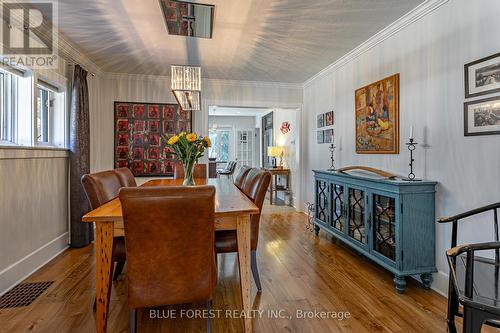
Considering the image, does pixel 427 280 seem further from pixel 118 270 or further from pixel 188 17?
pixel 188 17

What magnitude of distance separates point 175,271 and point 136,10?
2.31 m

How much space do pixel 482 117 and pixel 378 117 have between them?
113 cm

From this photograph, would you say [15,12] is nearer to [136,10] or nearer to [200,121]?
[136,10]

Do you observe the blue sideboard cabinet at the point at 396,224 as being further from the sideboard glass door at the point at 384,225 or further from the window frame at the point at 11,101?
the window frame at the point at 11,101

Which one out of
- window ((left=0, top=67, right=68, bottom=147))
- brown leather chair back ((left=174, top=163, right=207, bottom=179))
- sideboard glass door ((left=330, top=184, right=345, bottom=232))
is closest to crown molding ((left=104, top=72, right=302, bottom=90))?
window ((left=0, top=67, right=68, bottom=147))

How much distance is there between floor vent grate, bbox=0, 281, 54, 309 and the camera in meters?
2.09

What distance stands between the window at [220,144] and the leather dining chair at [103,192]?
25.4 ft

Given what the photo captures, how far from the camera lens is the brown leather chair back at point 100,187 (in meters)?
1.97

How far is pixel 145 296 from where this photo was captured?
1477 mm

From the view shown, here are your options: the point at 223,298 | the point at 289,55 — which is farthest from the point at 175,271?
the point at 289,55

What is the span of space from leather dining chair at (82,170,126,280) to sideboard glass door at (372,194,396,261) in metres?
2.23

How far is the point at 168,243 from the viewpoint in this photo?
1.43 meters

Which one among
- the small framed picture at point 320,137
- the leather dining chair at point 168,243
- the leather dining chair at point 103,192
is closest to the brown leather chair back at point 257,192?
the leather dining chair at point 168,243

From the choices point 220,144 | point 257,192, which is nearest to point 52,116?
point 257,192
